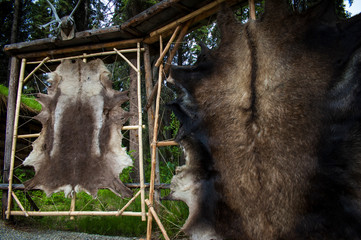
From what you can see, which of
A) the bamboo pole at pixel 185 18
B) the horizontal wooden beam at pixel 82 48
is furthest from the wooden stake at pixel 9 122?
the bamboo pole at pixel 185 18

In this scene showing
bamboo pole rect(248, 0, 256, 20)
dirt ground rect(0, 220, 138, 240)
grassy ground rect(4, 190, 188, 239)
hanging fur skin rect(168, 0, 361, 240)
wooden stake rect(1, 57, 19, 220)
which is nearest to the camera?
hanging fur skin rect(168, 0, 361, 240)

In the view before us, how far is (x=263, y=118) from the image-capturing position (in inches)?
75.3

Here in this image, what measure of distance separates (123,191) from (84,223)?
129 cm

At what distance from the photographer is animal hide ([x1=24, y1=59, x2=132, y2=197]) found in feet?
9.40

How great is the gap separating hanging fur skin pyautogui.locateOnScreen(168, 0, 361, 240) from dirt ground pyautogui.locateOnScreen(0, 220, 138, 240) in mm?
1699

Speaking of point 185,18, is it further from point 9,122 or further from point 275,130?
point 9,122

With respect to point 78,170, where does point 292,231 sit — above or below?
below

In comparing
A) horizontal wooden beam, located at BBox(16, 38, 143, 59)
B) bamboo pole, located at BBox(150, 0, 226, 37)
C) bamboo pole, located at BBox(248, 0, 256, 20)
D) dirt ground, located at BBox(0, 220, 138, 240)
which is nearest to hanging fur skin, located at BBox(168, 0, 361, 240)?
A: bamboo pole, located at BBox(248, 0, 256, 20)

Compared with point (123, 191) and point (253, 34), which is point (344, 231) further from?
point (123, 191)

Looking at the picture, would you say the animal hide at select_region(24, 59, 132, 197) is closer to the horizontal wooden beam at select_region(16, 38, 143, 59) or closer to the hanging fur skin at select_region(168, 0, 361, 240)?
the horizontal wooden beam at select_region(16, 38, 143, 59)

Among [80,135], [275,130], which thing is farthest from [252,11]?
[80,135]

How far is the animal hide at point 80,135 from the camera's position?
2.87 metres

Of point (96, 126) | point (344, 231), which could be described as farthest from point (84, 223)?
point (344, 231)

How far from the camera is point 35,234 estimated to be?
330 centimetres
